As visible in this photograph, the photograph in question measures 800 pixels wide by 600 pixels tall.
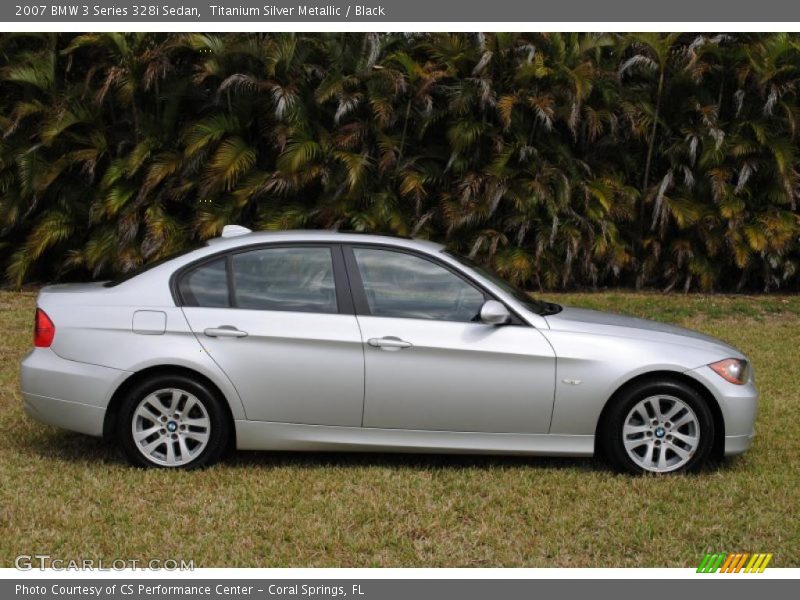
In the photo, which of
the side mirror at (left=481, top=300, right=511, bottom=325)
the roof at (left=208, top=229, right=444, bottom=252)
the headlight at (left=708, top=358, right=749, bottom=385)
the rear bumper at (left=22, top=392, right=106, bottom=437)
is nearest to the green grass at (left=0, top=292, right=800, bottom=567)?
the rear bumper at (left=22, top=392, right=106, bottom=437)

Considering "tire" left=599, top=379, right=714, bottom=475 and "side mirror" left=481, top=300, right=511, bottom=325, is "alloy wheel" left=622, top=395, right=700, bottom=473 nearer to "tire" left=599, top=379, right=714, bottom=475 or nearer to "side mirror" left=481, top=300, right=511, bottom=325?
"tire" left=599, top=379, right=714, bottom=475

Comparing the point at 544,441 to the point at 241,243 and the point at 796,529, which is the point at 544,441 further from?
the point at 241,243

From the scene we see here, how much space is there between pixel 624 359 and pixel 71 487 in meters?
3.39

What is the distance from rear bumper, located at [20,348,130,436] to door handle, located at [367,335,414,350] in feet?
4.94

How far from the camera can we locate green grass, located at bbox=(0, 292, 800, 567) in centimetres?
484

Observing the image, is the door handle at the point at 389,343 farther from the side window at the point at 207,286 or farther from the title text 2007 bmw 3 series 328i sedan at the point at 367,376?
the side window at the point at 207,286

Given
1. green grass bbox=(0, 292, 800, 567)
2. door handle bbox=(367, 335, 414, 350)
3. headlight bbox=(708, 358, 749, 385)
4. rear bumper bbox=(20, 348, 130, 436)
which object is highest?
door handle bbox=(367, 335, 414, 350)

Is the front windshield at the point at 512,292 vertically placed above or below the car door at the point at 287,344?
above

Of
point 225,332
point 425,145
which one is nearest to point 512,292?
point 225,332

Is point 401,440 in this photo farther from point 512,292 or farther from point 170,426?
point 170,426

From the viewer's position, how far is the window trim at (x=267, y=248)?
601 centimetres

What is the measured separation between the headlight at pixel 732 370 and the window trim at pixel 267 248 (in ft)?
7.48

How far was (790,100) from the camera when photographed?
45.9 ft

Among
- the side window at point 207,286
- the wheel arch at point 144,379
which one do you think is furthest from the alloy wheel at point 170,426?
the side window at point 207,286
